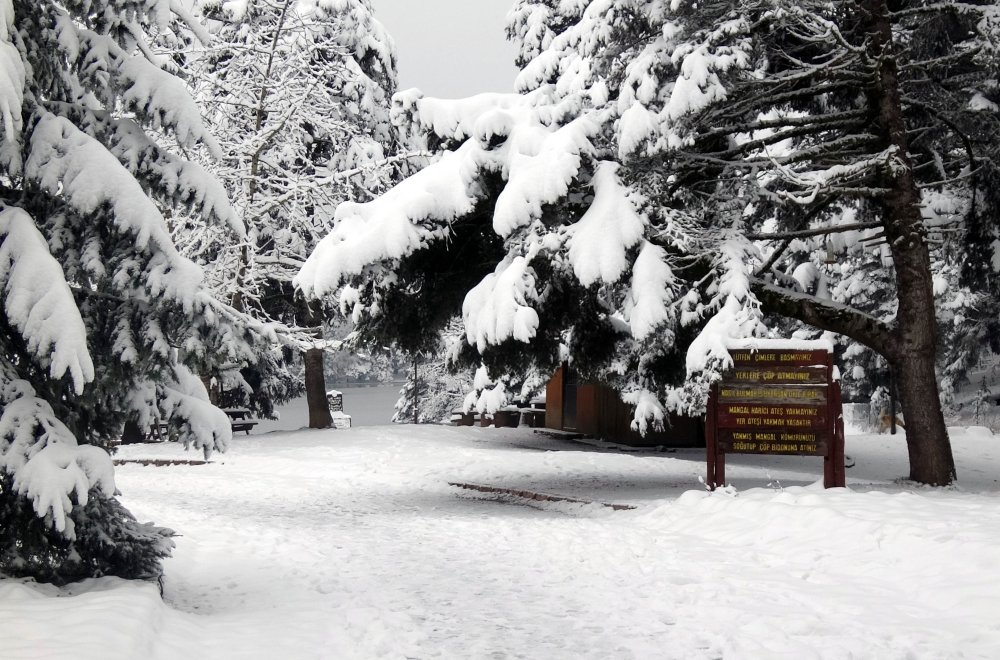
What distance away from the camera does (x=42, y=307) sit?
6133 millimetres

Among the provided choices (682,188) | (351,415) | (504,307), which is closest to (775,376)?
(504,307)

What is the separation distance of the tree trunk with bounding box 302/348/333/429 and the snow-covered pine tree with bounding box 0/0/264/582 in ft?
64.8

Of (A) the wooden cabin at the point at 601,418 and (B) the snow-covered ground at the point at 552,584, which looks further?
(A) the wooden cabin at the point at 601,418

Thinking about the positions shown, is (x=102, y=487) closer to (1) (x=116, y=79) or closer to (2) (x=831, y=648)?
(1) (x=116, y=79)

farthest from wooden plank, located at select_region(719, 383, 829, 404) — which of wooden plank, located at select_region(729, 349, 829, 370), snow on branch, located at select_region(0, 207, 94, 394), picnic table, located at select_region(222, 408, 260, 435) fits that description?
picnic table, located at select_region(222, 408, 260, 435)

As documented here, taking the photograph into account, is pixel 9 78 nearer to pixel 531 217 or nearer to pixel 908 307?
pixel 531 217

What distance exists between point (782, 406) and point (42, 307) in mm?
8301

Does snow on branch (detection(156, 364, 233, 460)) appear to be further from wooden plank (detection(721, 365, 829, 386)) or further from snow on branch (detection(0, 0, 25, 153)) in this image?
wooden plank (detection(721, 365, 829, 386))

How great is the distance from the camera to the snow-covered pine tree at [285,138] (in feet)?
79.5

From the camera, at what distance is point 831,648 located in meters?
5.91

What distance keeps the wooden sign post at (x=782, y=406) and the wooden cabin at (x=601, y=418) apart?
9.24 metres

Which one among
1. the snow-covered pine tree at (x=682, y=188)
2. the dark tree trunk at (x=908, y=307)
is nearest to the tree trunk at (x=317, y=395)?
the snow-covered pine tree at (x=682, y=188)

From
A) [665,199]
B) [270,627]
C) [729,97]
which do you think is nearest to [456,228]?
[665,199]

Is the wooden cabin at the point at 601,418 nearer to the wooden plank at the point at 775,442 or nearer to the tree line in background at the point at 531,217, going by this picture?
the tree line in background at the point at 531,217
